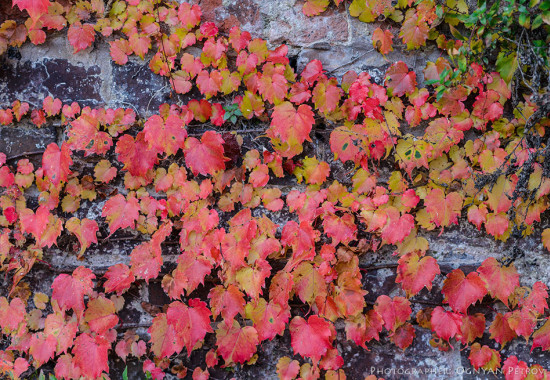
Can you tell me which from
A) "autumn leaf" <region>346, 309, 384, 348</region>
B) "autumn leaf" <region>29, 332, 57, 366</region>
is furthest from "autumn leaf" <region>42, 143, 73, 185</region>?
"autumn leaf" <region>346, 309, 384, 348</region>

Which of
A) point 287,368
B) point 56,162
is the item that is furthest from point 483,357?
point 56,162

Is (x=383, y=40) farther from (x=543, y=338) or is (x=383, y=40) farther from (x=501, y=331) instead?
(x=543, y=338)

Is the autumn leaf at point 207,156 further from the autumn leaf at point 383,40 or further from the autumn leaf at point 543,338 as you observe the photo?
the autumn leaf at point 543,338

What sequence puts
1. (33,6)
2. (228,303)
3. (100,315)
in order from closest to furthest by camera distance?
1. (33,6)
2. (228,303)
3. (100,315)

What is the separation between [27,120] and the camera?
7.38 ft

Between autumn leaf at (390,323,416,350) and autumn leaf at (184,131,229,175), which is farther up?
autumn leaf at (184,131,229,175)

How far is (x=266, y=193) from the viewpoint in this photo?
2166mm

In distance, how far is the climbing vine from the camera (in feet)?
6.81

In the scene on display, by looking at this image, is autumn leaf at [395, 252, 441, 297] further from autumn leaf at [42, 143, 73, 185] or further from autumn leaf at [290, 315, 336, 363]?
autumn leaf at [42, 143, 73, 185]

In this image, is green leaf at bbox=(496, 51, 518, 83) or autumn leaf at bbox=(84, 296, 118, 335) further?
autumn leaf at bbox=(84, 296, 118, 335)

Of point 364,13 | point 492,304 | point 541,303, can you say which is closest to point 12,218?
point 364,13

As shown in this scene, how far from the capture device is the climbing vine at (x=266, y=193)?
2.07 metres

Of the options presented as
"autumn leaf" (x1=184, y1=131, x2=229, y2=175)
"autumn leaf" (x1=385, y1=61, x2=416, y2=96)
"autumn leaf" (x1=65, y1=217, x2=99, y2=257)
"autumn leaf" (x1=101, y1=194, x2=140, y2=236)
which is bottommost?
"autumn leaf" (x1=65, y1=217, x2=99, y2=257)

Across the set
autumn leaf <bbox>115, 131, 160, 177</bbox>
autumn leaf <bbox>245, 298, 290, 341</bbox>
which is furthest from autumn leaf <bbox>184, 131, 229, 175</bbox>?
autumn leaf <bbox>245, 298, 290, 341</bbox>
